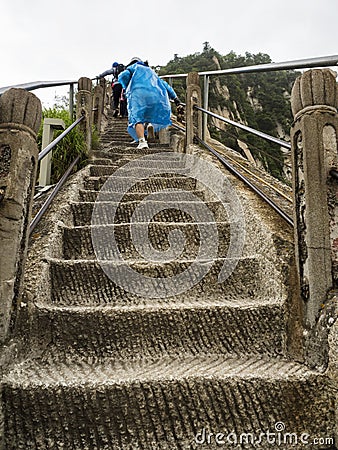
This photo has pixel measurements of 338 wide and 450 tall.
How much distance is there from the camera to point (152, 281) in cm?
174

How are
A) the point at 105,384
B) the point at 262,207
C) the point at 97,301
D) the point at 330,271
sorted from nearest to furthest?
the point at 105,384 < the point at 330,271 < the point at 97,301 < the point at 262,207

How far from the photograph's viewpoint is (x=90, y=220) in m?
2.24

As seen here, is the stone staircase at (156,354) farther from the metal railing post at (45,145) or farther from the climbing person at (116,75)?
the climbing person at (116,75)

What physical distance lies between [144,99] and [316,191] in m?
2.84

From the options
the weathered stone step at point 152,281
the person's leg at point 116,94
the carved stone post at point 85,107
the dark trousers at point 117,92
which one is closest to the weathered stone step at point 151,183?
the carved stone post at point 85,107

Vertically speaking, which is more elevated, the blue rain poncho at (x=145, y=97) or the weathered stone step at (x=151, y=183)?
the blue rain poncho at (x=145, y=97)

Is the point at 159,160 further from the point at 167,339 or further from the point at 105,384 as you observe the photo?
the point at 105,384

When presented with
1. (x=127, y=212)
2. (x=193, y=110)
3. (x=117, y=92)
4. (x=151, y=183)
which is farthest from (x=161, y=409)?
(x=117, y=92)

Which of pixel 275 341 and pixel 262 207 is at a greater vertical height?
pixel 262 207

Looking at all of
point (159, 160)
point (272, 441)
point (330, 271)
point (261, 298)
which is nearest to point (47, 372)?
point (272, 441)

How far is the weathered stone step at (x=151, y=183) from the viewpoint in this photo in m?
2.81

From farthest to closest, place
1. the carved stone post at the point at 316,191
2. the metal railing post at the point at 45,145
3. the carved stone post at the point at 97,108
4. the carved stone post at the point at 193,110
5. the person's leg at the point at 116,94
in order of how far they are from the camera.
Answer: the person's leg at the point at 116,94
the carved stone post at the point at 97,108
the carved stone post at the point at 193,110
the metal railing post at the point at 45,145
the carved stone post at the point at 316,191

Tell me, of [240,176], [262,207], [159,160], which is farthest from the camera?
[159,160]

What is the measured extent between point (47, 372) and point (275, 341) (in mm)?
848
